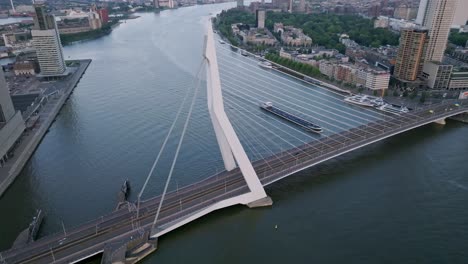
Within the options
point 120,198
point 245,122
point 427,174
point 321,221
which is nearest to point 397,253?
point 321,221

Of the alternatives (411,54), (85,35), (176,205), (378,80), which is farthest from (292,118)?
(85,35)

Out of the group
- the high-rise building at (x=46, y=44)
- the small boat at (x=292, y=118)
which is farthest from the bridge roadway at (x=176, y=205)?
the high-rise building at (x=46, y=44)

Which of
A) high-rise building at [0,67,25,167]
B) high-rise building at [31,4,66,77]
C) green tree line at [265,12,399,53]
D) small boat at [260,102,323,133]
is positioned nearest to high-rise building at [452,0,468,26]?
green tree line at [265,12,399,53]

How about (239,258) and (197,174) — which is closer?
(239,258)

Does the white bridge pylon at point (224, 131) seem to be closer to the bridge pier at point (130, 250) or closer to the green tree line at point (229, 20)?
the bridge pier at point (130, 250)

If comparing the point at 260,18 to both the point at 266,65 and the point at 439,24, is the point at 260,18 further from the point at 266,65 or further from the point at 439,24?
the point at 439,24

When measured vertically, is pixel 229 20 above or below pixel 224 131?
below

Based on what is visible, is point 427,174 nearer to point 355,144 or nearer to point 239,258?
point 355,144
